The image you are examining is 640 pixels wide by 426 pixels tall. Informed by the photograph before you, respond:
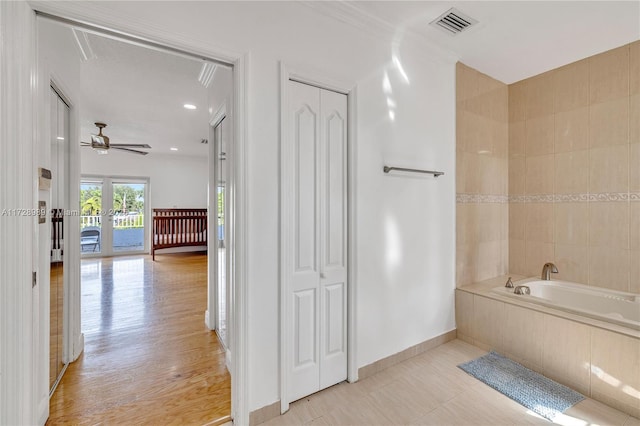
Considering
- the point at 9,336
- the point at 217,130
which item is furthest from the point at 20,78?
the point at 217,130

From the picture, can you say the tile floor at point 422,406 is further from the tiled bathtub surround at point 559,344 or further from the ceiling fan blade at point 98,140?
the ceiling fan blade at point 98,140

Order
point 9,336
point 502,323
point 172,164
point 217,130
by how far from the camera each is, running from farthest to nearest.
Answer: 1. point 172,164
2. point 217,130
3. point 502,323
4. point 9,336

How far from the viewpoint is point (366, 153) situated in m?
2.15

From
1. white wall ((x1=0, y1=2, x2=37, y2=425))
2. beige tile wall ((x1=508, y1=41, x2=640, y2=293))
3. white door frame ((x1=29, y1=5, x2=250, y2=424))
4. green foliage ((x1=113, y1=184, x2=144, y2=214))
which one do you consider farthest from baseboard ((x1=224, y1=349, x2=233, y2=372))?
green foliage ((x1=113, y1=184, x2=144, y2=214))

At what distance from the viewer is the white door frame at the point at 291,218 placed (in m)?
1.76

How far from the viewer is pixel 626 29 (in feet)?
7.47

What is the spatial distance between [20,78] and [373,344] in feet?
8.26

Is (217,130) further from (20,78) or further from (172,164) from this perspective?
(172,164)

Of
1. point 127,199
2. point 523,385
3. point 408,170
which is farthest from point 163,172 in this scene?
point 523,385

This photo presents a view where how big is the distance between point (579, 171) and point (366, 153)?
2.31 meters

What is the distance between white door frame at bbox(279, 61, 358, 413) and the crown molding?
1.43ft

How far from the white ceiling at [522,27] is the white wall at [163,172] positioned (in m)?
6.97

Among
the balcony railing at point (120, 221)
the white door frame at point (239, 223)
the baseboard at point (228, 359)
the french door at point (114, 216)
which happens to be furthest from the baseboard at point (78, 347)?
the balcony railing at point (120, 221)

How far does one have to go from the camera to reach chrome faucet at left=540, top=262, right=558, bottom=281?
111 inches
